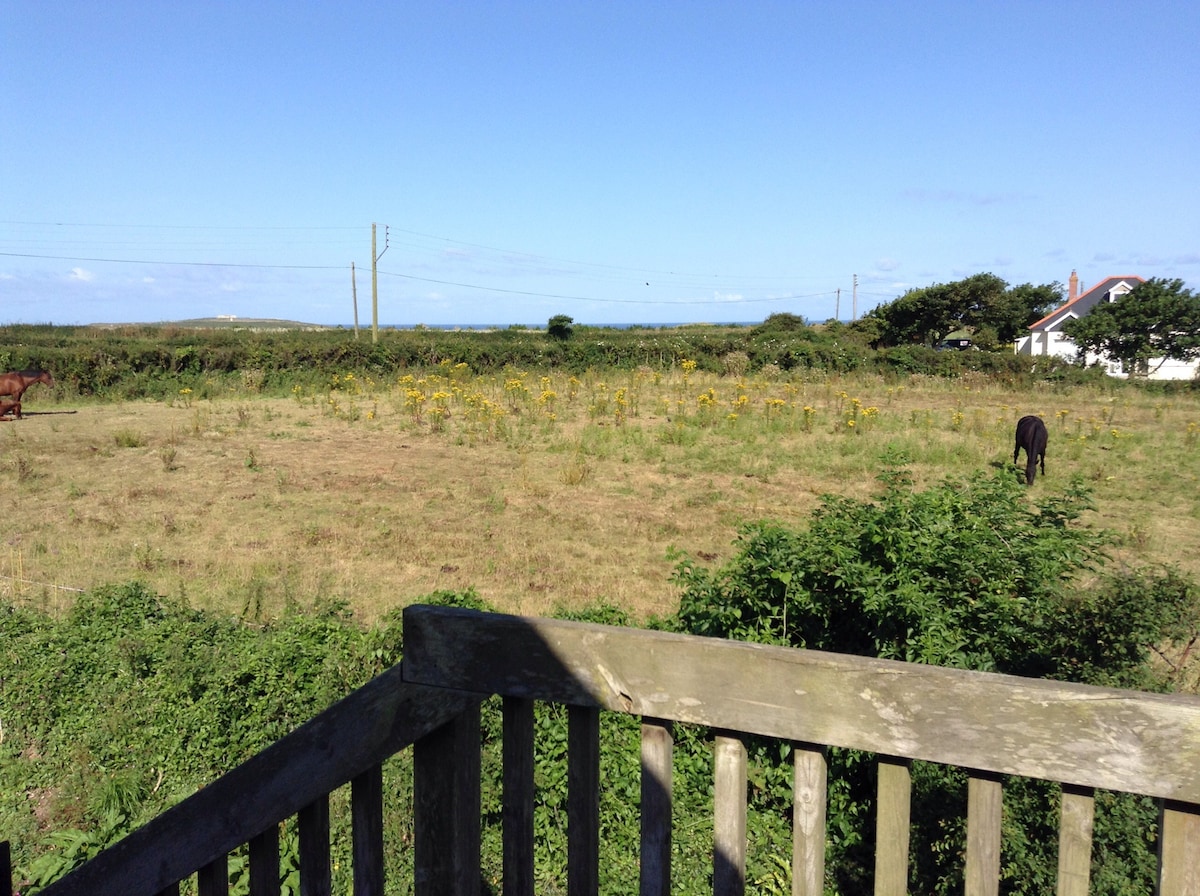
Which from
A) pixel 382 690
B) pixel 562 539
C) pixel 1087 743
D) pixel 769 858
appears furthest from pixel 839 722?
pixel 562 539

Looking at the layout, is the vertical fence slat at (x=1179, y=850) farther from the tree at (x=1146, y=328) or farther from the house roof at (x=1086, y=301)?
the house roof at (x=1086, y=301)

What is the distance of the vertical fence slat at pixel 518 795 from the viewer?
1.47 m

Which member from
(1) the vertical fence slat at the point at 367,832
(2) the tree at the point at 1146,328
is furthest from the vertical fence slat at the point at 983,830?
(2) the tree at the point at 1146,328

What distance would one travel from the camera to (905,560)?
444 centimetres

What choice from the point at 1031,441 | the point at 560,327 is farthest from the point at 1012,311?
the point at 1031,441

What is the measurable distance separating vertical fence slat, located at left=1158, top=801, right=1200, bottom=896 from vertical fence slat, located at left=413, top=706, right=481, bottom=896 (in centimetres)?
99

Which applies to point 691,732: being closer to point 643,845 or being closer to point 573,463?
point 643,845

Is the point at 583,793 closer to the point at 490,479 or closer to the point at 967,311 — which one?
the point at 490,479

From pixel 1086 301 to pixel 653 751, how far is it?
157ft

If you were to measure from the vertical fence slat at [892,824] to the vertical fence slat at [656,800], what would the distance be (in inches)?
12.4

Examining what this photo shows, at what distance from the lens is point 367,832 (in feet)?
5.01

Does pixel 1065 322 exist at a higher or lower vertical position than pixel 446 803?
higher

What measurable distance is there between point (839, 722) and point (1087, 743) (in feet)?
1.03

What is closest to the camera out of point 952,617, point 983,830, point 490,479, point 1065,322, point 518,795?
point 983,830
